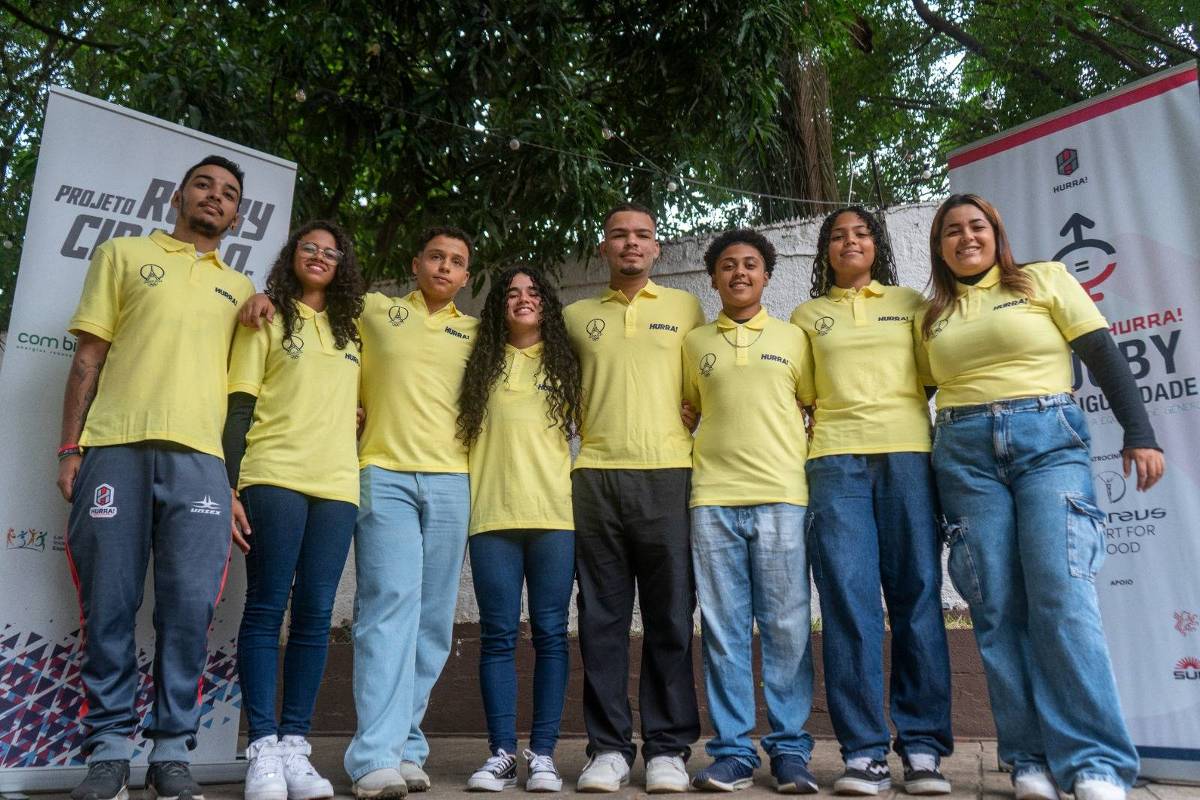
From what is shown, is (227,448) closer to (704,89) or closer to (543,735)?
(543,735)

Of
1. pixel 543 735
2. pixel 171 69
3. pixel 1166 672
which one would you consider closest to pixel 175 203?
pixel 171 69

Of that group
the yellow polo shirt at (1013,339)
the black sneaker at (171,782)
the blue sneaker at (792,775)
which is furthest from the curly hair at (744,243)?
the black sneaker at (171,782)

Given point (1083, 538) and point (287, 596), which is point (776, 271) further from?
point (287, 596)

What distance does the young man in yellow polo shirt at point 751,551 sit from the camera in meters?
3.22

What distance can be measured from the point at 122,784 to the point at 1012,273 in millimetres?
3111

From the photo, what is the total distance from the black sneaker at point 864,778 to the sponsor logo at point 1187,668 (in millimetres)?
1010

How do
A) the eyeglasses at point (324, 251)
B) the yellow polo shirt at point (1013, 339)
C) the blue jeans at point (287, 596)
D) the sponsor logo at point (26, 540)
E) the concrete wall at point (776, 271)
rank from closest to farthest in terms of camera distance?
the yellow polo shirt at point (1013, 339), the blue jeans at point (287, 596), the sponsor logo at point (26, 540), the eyeglasses at point (324, 251), the concrete wall at point (776, 271)

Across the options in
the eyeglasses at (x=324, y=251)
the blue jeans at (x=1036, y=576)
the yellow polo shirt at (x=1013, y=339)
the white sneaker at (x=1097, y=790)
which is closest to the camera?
the white sneaker at (x=1097, y=790)

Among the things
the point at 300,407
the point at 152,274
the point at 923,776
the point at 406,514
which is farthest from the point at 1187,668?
the point at 152,274

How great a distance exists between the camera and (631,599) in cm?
346

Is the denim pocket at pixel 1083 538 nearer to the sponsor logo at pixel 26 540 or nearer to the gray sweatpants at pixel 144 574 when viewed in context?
the gray sweatpants at pixel 144 574

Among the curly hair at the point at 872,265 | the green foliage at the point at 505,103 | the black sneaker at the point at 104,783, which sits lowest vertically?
the black sneaker at the point at 104,783

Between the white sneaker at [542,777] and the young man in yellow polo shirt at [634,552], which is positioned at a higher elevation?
the young man in yellow polo shirt at [634,552]

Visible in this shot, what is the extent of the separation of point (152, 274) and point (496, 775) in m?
1.97
